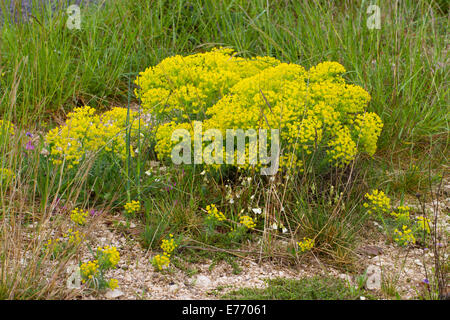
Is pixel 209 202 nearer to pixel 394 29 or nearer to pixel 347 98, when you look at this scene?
pixel 347 98

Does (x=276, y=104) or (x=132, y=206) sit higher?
(x=276, y=104)

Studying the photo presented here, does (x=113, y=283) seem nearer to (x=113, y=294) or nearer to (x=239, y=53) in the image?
(x=113, y=294)

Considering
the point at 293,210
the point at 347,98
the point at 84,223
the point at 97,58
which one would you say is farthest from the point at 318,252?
the point at 97,58

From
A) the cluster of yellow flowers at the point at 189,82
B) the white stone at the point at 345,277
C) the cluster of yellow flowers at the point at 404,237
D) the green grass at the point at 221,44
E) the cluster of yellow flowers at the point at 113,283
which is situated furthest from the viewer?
the green grass at the point at 221,44

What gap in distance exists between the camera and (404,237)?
2.86 m

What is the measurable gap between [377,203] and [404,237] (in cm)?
29

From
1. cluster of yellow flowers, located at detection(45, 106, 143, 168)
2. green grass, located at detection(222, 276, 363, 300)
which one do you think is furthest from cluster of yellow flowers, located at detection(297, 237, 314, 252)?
cluster of yellow flowers, located at detection(45, 106, 143, 168)

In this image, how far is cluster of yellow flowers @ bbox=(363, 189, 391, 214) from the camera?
2.99 metres

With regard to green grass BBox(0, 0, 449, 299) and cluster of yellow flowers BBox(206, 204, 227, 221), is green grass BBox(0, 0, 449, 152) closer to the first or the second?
green grass BBox(0, 0, 449, 299)

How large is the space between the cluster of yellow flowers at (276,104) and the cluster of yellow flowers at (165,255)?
64 centimetres

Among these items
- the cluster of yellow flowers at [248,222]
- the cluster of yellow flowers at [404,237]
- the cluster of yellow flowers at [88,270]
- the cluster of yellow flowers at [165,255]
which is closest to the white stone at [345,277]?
the cluster of yellow flowers at [404,237]

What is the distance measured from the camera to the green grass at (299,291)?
2469mm

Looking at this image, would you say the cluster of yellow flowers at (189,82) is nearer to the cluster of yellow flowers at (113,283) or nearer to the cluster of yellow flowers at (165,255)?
the cluster of yellow flowers at (165,255)

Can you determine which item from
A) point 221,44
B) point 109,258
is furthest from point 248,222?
point 221,44
